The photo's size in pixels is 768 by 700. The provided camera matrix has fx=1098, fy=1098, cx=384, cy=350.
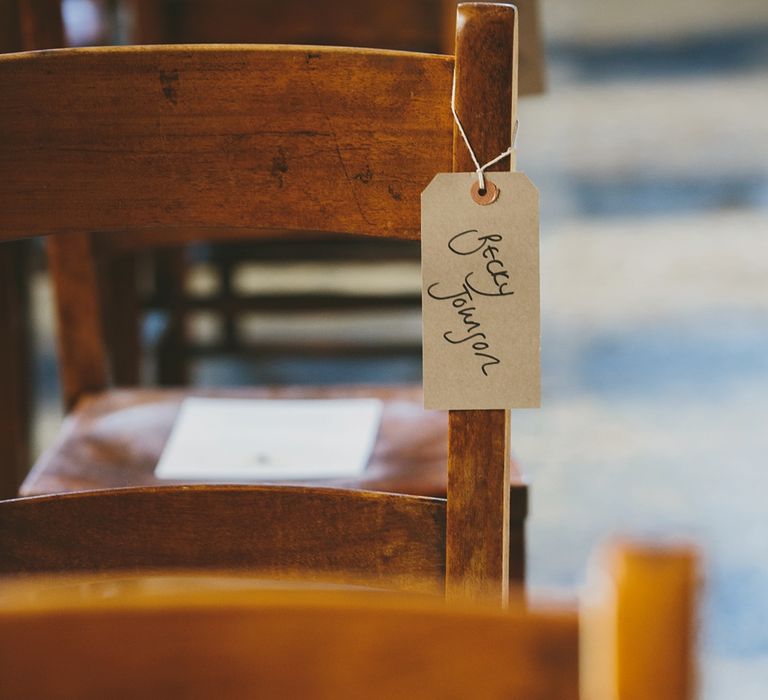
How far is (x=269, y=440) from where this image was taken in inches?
44.4

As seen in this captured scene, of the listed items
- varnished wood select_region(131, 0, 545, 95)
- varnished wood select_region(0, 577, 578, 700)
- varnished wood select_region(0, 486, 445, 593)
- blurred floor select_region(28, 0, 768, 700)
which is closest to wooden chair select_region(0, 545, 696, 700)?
varnished wood select_region(0, 577, 578, 700)

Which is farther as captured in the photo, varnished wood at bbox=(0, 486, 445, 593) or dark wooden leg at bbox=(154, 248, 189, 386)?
dark wooden leg at bbox=(154, 248, 189, 386)

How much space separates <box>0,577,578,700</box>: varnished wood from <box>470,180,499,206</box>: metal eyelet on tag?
0.33 m

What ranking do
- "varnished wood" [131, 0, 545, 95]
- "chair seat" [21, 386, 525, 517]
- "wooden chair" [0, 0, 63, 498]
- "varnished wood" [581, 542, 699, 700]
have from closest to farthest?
1. "varnished wood" [581, 542, 699, 700]
2. "chair seat" [21, 386, 525, 517]
3. "wooden chair" [0, 0, 63, 498]
4. "varnished wood" [131, 0, 545, 95]

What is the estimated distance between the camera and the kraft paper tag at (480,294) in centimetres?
61

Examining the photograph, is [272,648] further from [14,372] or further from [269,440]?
[14,372]

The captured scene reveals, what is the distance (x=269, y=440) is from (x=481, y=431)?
520 millimetres

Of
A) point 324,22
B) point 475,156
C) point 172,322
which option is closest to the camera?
point 475,156

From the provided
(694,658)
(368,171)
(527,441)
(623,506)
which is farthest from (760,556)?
(694,658)

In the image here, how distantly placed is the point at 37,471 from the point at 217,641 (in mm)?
798

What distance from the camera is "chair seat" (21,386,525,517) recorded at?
103 centimetres

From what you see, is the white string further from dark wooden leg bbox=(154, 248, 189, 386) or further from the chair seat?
dark wooden leg bbox=(154, 248, 189, 386)

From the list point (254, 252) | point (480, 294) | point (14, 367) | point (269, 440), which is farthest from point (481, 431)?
point (254, 252)

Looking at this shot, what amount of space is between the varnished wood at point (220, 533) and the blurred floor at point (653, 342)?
0.17m
